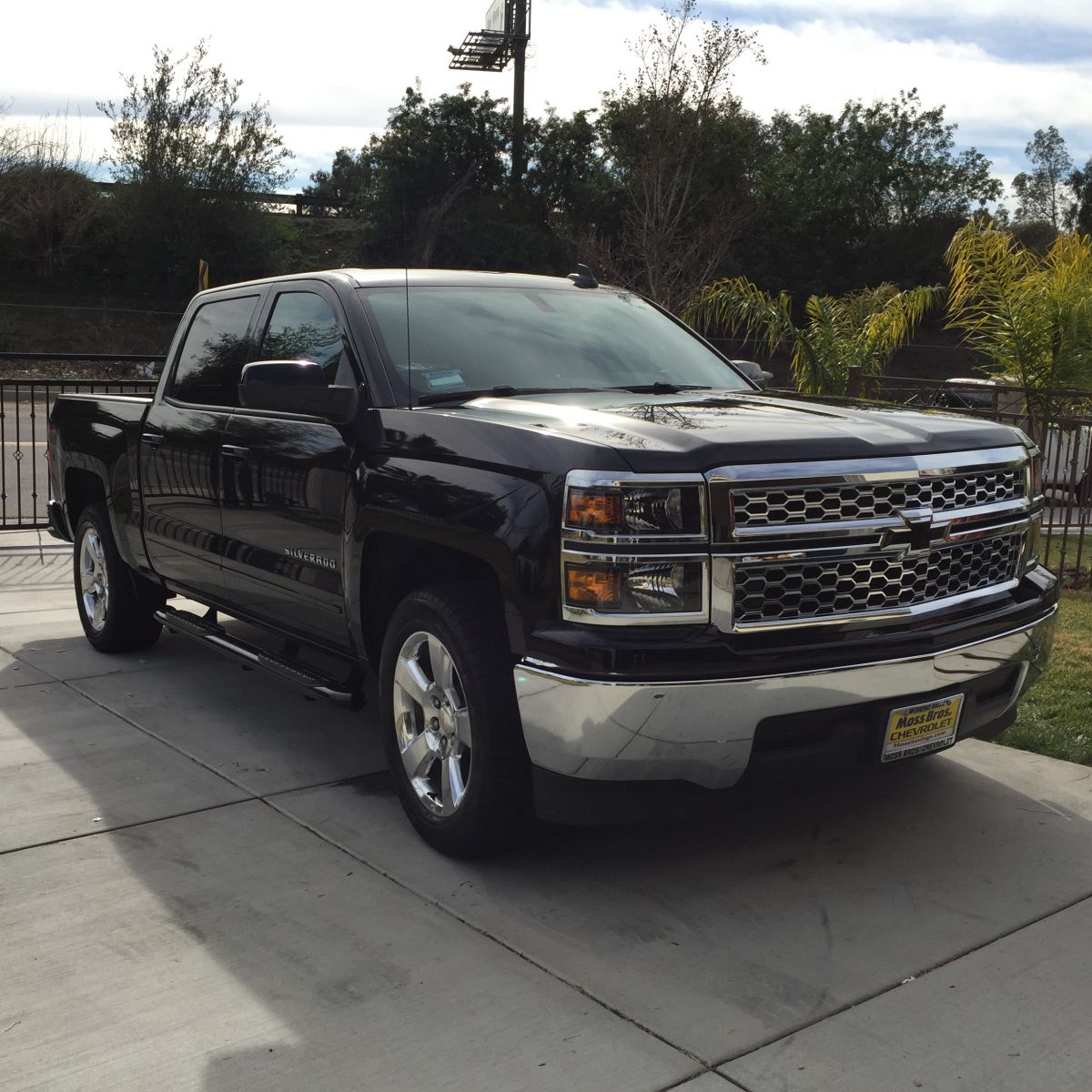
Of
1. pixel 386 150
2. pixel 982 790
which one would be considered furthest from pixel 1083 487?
pixel 386 150

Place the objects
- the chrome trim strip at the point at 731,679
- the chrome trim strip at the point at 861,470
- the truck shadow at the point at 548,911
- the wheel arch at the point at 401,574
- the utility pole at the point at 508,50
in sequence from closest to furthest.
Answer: the truck shadow at the point at 548,911 < the chrome trim strip at the point at 731,679 < the chrome trim strip at the point at 861,470 < the wheel arch at the point at 401,574 < the utility pole at the point at 508,50

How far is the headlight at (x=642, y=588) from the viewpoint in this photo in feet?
11.4

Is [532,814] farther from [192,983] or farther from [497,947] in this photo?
[192,983]

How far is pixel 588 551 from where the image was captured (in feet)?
11.5

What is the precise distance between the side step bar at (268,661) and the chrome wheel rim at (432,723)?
478mm

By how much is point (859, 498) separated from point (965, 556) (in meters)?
0.58

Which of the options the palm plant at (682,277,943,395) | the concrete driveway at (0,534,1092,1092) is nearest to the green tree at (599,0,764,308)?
the palm plant at (682,277,943,395)

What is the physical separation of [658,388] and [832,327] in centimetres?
790

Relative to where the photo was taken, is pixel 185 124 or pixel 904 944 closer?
pixel 904 944

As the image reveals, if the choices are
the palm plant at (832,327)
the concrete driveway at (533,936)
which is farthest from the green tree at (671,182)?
the concrete driveway at (533,936)

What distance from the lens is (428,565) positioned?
4.30 m

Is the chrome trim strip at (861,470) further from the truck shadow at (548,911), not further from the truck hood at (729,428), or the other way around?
the truck shadow at (548,911)

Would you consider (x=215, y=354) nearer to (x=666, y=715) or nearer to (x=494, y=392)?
(x=494, y=392)

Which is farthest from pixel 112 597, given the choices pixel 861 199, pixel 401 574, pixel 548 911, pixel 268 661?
pixel 861 199
